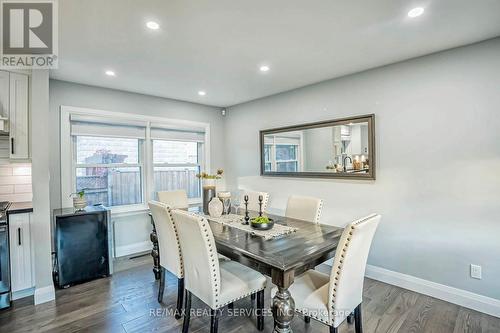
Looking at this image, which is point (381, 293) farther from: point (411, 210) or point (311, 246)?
point (311, 246)

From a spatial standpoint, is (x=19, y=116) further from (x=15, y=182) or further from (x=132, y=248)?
(x=132, y=248)

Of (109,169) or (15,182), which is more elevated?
(109,169)

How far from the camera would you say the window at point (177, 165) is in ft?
14.5

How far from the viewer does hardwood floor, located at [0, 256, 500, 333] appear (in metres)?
2.18

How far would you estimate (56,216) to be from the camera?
9.41ft

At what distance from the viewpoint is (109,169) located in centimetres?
396

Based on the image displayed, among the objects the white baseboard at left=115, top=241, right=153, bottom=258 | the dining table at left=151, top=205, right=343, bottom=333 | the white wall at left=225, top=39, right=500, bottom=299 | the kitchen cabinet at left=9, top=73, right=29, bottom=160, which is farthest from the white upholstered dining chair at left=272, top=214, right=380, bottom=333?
the kitchen cabinet at left=9, top=73, right=29, bottom=160

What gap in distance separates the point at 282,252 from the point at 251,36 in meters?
1.87

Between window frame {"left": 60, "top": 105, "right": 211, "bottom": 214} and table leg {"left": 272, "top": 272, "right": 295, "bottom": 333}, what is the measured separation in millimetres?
3120

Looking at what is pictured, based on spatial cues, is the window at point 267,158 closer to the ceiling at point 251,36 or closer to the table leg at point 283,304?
the ceiling at point 251,36

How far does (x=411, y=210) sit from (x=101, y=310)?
3.40 meters

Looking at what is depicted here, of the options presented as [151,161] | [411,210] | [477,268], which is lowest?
[477,268]

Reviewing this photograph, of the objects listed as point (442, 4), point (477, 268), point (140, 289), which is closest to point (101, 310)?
point (140, 289)

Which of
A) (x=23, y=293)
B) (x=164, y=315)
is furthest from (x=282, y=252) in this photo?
(x=23, y=293)
